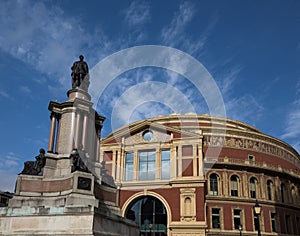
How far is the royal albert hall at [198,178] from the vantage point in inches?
1451

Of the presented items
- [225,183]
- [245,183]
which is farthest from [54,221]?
[245,183]

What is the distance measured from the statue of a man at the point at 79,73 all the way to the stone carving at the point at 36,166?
3.89 m

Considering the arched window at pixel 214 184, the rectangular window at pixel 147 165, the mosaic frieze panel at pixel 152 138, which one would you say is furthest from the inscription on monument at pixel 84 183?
the arched window at pixel 214 184

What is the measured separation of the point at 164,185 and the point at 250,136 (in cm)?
1605

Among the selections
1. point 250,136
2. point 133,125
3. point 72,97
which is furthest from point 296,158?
point 72,97

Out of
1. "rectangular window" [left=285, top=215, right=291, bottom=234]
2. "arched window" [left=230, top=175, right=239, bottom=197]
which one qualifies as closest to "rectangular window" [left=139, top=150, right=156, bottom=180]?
"arched window" [left=230, top=175, right=239, bottom=197]

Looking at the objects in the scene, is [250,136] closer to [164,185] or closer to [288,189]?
[288,189]

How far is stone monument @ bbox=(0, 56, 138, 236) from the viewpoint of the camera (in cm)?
1127

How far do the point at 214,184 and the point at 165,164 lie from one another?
7599 mm

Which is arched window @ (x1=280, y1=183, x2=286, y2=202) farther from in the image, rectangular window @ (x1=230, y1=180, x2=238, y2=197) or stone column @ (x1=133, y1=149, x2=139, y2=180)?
stone column @ (x1=133, y1=149, x2=139, y2=180)

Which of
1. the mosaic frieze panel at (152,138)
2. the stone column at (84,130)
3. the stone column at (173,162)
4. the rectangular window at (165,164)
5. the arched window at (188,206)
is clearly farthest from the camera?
the mosaic frieze panel at (152,138)

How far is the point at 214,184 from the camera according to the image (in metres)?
42.2

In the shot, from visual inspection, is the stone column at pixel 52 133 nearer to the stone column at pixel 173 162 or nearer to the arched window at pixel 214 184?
the stone column at pixel 173 162

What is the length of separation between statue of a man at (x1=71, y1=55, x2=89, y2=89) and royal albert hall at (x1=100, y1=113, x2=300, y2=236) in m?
21.7
